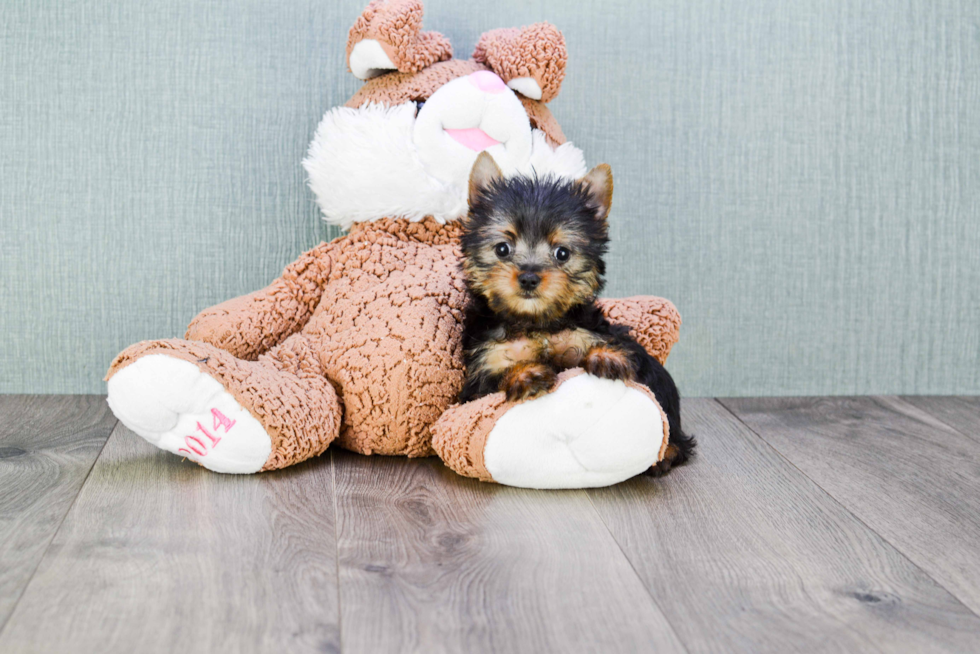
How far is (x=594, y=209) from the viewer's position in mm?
1610

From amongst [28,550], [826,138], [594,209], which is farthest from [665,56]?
[28,550]

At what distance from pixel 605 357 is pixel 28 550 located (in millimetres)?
951

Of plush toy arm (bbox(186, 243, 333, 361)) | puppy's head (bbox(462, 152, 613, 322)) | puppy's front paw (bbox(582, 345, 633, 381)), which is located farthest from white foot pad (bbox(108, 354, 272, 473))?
puppy's front paw (bbox(582, 345, 633, 381))

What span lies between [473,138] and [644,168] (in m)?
0.63

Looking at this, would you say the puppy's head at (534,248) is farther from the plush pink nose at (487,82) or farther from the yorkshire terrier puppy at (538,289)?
the plush pink nose at (487,82)

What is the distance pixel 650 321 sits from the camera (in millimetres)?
1962

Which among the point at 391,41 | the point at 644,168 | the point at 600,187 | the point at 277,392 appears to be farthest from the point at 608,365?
the point at 644,168

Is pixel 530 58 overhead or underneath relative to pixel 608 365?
overhead

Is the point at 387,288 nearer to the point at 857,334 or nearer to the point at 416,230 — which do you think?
the point at 416,230

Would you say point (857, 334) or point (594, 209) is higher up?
point (594, 209)

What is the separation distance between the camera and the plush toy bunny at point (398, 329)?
1516mm

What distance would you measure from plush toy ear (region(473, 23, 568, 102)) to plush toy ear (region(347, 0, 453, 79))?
0.46 ft

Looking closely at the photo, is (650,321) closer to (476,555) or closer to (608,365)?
(608,365)

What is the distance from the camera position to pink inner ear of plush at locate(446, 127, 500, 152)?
187cm
